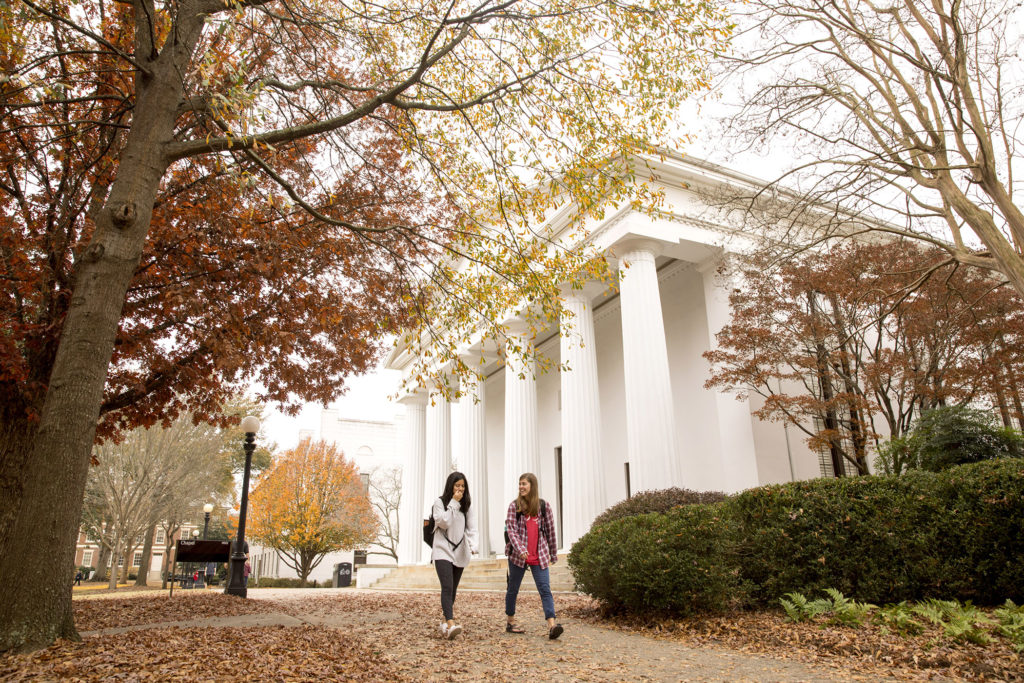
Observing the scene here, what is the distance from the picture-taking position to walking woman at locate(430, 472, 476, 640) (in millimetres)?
6715

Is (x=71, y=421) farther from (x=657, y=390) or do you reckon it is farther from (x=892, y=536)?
(x=657, y=390)

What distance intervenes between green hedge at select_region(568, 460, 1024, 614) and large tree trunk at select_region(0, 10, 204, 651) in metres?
5.76

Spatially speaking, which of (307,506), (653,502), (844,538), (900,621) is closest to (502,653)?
(900,621)

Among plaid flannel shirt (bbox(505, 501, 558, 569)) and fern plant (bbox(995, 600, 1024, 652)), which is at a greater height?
plaid flannel shirt (bbox(505, 501, 558, 569))

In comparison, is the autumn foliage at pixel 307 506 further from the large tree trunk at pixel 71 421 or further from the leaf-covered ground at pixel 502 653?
the large tree trunk at pixel 71 421

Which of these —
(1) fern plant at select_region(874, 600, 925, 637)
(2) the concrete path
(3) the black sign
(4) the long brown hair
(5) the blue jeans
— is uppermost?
(4) the long brown hair

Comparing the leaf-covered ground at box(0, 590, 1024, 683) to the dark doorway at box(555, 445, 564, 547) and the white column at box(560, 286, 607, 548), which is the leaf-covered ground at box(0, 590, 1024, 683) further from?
the dark doorway at box(555, 445, 564, 547)

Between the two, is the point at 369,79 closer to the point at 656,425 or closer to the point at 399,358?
the point at 656,425

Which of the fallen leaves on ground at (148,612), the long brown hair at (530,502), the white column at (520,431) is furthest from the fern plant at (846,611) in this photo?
the white column at (520,431)

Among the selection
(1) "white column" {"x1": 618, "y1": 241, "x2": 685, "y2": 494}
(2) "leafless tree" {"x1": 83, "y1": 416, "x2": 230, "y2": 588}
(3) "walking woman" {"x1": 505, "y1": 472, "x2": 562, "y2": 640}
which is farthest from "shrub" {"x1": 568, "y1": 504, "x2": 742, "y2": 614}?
(2) "leafless tree" {"x1": 83, "y1": 416, "x2": 230, "y2": 588}

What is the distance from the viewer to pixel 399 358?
31.4 m

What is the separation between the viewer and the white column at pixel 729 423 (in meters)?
15.6

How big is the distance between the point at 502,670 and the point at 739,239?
14.8 m

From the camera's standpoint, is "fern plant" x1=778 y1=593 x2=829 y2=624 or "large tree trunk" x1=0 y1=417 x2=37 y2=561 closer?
"large tree trunk" x1=0 y1=417 x2=37 y2=561
